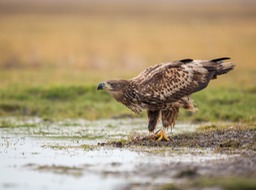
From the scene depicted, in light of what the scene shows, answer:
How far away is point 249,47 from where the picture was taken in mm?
40000

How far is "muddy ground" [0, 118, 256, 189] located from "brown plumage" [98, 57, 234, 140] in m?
0.58

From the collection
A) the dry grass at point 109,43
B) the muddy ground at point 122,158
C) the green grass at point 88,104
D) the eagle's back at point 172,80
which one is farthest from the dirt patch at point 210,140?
the dry grass at point 109,43

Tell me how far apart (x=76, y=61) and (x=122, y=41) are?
419 inches

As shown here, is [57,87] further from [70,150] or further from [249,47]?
[249,47]

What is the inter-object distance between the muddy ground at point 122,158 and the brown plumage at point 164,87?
0.58 meters

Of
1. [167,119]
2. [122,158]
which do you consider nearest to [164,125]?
[167,119]

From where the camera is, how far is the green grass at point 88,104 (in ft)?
59.6

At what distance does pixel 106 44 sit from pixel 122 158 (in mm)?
29326

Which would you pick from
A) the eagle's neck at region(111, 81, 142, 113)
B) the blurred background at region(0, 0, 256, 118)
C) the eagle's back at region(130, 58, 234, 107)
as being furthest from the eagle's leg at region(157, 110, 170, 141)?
the blurred background at region(0, 0, 256, 118)

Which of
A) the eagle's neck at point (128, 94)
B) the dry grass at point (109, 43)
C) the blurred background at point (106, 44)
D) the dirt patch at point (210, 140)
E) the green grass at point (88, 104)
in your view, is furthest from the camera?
the dry grass at point (109, 43)

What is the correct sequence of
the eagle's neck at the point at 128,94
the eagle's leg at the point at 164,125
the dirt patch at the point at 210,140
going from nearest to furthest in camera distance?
the dirt patch at the point at 210,140 < the eagle's neck at the point at 128,94 < the eagle's leg at the point at 164,125

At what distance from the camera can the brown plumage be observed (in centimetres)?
1295

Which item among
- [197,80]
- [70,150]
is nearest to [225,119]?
[197,80]

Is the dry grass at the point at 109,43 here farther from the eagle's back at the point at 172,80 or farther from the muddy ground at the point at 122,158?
the eagle's back at the point at 172,80
